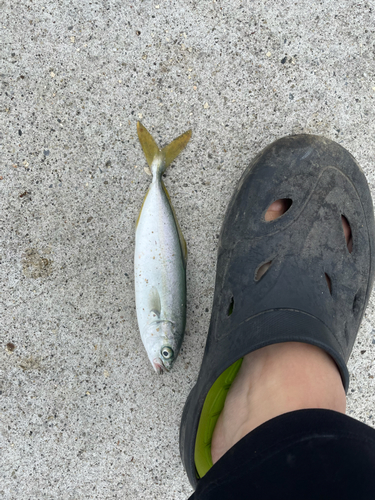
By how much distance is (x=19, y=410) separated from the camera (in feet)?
6.86

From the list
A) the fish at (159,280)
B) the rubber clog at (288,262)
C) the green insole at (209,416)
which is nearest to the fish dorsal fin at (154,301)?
the fish at (159,280)

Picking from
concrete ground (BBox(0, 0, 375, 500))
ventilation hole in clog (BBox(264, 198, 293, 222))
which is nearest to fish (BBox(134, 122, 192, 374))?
concrete ground (BBox(0, 0, 375, 500))

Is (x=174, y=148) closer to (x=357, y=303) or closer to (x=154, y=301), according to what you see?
(x=154, y=301)

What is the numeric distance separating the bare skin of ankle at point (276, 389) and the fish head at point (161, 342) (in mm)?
432

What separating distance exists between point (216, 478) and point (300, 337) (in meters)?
0.66

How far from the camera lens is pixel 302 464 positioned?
3.62 feet

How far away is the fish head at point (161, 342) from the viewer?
1.96 meters

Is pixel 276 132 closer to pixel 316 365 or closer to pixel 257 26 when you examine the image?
pixel 257 26

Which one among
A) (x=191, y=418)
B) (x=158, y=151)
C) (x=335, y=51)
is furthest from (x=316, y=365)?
(x=335, y=51)

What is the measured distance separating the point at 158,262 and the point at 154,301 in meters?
0.24

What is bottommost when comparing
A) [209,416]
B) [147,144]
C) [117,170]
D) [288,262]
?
[209,416]

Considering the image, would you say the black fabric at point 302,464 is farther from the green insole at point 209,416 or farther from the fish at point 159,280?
the fish at point 159,280

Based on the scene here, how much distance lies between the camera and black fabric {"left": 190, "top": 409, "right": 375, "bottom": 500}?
3.57 ft

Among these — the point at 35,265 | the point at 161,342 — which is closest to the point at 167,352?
the point at 161,342
